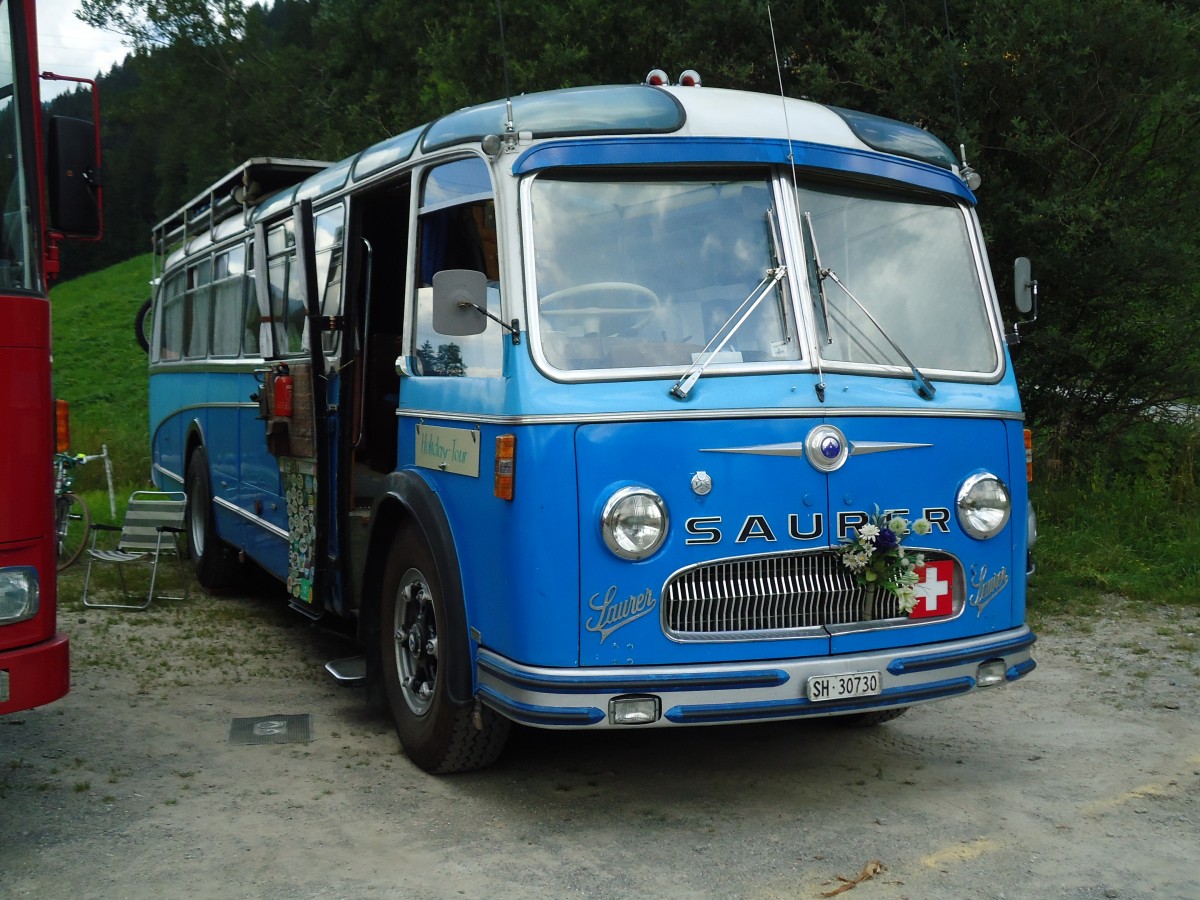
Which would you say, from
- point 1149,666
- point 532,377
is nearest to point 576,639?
point 532,377

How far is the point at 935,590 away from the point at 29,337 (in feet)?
10.8

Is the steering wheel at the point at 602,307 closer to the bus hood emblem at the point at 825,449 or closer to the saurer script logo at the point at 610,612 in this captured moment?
the bus hood emblem at the point at 825,449

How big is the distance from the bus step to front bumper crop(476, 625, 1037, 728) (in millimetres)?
1331

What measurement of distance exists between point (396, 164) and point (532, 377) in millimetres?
1773

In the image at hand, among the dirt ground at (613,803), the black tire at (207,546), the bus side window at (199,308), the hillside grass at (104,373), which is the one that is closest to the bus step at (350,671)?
the dirt ground at (613,803)

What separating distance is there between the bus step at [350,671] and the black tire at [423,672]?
0.49ft

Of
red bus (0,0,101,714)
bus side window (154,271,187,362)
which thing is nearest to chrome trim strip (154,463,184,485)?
bus side window (154,271,187,362)

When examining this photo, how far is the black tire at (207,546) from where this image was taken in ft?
32.1

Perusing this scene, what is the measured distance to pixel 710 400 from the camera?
4.65 meters

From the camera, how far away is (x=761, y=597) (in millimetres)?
4645

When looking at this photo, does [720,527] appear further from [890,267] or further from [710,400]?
[890,267]

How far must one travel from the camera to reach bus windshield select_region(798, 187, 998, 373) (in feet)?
16.6

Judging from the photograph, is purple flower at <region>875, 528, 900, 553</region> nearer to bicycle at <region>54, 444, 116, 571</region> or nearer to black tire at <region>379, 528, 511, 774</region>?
black tire at <region>379, 528, 511, 774</region>

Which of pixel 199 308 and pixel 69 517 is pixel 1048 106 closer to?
pixel 199 308
